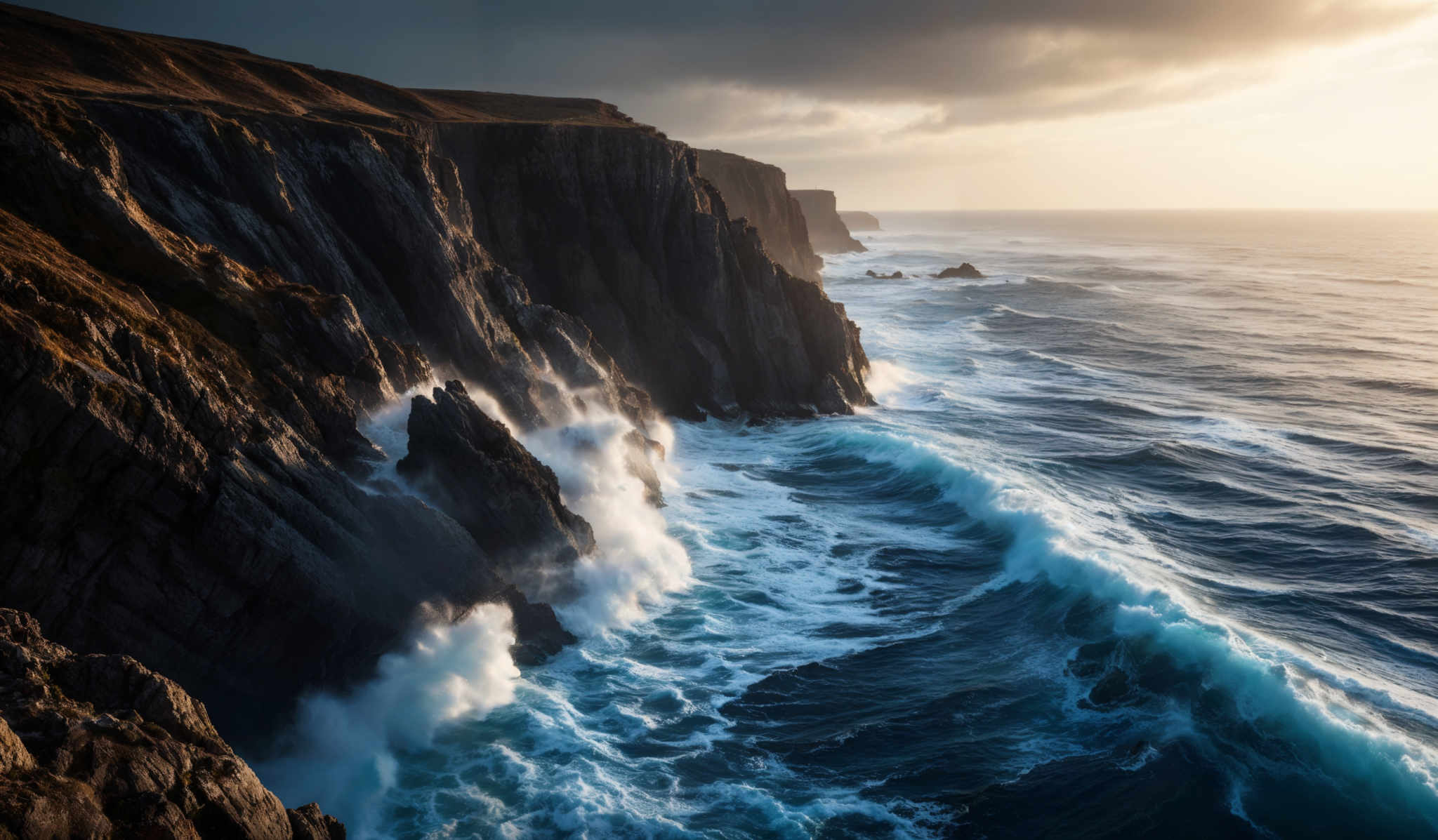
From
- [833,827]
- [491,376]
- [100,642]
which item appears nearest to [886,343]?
[491,376]

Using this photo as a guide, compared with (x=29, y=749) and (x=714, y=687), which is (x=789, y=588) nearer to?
(x=714, y=687)

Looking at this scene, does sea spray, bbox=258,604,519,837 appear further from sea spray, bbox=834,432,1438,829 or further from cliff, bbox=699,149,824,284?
cliff, bbox=699,149,824,284

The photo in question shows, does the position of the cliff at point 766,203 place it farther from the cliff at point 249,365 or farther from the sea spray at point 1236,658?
the sea spray at point 1236,658

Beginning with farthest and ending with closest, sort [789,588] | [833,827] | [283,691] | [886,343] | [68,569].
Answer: [886,343]
[789,588]
[283,691]
[833,827]
[68,569]

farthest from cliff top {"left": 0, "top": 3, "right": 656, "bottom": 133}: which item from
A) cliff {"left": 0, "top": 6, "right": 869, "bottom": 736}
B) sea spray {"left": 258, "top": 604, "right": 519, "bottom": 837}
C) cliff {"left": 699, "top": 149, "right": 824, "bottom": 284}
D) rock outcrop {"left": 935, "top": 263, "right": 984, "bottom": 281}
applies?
rock outcrop {"left": 935, "top": 263, "right": 984, "bottom": 281}

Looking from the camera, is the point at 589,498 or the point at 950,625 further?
the point at 589,498

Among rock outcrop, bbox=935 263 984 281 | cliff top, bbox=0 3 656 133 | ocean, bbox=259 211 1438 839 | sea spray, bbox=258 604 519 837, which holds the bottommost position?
ocean, bbox=259 211 1438 839

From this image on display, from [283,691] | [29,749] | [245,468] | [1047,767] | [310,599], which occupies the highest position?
[245,468]
